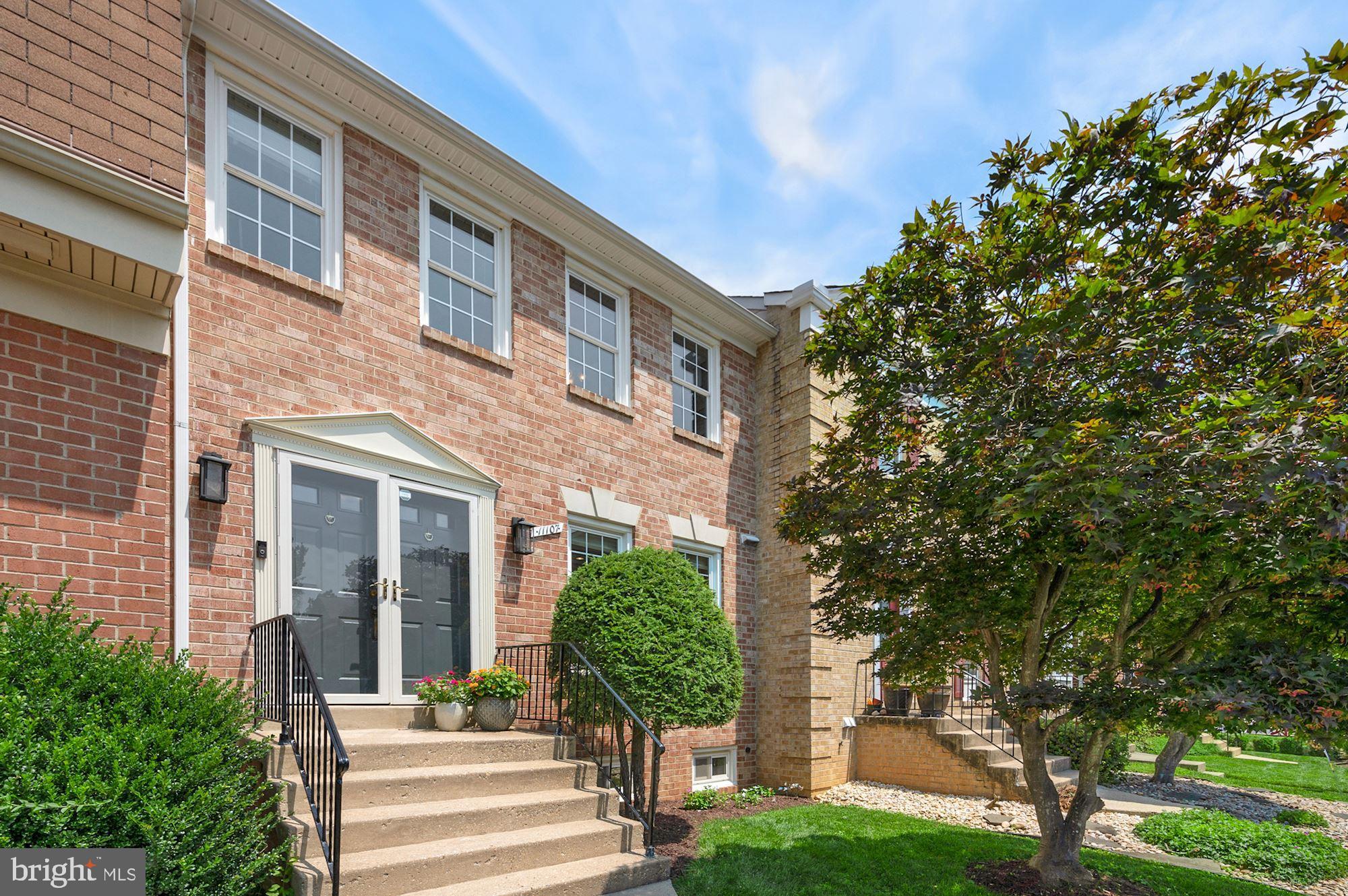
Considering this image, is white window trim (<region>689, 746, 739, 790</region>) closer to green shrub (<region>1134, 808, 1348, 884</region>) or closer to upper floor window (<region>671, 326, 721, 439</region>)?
upper floor window (<region>671, 326, 721, 439</region>)

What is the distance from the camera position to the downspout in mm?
5527

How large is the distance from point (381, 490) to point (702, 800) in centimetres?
494

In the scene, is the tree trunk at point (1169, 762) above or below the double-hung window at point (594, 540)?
below

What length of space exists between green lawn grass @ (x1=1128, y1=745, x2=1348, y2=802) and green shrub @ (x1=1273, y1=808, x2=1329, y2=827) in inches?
64.1

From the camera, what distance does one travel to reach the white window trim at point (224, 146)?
248 inches

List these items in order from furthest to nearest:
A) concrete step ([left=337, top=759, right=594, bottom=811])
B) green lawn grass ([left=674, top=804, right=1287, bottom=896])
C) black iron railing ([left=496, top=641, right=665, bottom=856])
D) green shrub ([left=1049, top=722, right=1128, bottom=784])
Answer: green shrub ([left=1049, top=722, right=1128, bottom=784]) < black iron railing ([left=496, top=641, right=665, bottom=856]) < green lawn grass ([left=674, top=804, right=1287, bottom=896]) < concrete step ([left=337, top=759, right=594, bottom=811])

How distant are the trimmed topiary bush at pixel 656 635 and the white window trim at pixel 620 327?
8.65ft

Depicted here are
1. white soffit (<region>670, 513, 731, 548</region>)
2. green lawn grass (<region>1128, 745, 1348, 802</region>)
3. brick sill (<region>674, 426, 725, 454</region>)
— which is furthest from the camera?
green lawn grass (<region>1128, 745, 1348, 802</region>)

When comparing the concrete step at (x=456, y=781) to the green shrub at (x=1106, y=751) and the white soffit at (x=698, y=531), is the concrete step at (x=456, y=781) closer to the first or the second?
the white soffit at (x=698, y=531)

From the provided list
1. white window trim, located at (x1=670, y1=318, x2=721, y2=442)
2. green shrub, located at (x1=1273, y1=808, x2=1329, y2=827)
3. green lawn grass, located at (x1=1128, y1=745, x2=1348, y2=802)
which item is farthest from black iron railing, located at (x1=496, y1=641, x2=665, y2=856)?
green lawn grass, located at (x1=1128, y1=745, x2=1348, y2=802)

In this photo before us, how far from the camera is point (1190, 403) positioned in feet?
13.4

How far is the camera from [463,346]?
782 centimetres

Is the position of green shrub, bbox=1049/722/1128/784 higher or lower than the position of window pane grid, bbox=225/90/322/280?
lower

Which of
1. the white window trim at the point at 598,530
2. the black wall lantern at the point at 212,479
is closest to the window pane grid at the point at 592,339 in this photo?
the white window trim at the point at 598,530
